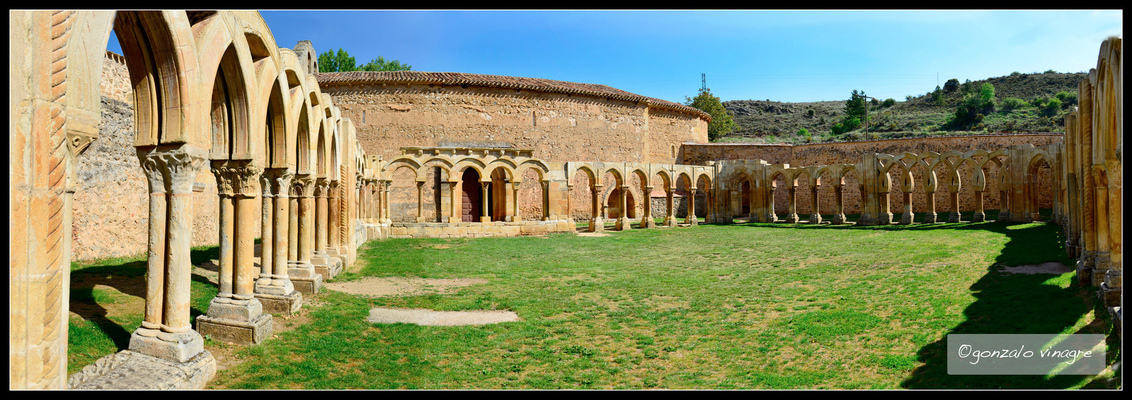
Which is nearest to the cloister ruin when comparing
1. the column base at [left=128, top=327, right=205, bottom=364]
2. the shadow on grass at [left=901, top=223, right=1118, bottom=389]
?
the column base at [left=128, top=327, right=205, bottom=364]

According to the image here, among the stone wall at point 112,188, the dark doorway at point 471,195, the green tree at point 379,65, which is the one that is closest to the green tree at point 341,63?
the green tree at point 379,65

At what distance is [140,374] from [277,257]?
3724mm

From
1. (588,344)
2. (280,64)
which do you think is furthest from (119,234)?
(588,344)

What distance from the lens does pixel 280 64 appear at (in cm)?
763

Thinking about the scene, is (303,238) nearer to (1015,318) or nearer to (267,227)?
(267,227)

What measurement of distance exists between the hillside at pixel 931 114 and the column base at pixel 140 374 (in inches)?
1846

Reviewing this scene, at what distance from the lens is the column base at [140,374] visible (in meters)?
4.54

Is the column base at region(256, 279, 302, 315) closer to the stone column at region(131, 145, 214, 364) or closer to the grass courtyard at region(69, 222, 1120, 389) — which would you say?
the grass courtyard at region(69, 222, 1120, 389)

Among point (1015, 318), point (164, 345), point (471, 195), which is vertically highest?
point (471, 195)

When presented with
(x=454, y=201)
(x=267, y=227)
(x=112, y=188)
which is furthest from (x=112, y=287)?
(x=454, y=201)

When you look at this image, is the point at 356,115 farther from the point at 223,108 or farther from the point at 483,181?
the point at 223,108

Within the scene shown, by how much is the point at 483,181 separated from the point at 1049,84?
61402mm

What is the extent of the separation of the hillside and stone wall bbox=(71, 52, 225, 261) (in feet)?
141

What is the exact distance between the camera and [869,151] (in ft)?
114
